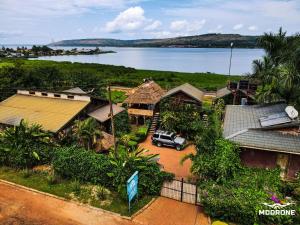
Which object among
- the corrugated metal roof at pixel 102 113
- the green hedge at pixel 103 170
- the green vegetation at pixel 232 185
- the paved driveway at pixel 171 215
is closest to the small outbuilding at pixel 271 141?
the green vegetation at pixel 232 185

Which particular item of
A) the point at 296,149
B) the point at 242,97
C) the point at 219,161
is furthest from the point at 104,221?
the point at 242,97

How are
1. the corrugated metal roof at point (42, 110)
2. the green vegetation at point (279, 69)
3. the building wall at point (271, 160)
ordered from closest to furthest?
the building wall at point (271, 160) < the green vegetation at point (279, 69) < the corrugated metal roof at point (42, 110)

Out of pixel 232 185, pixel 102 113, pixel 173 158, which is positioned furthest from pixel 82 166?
pixel 102 113

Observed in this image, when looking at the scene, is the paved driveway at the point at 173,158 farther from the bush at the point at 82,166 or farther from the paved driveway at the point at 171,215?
the bush at the point at 82,166

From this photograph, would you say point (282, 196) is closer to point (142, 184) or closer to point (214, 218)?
point (214, 218)

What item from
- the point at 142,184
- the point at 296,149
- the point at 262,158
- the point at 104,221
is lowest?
the point at 104,221

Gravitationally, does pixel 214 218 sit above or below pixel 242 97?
below
